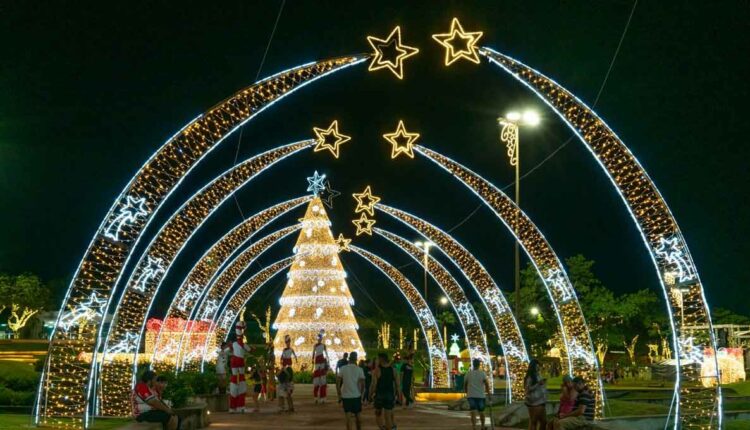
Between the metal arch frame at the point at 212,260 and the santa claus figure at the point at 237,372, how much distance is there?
26.4 feet

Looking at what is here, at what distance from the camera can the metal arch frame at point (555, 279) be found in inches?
794

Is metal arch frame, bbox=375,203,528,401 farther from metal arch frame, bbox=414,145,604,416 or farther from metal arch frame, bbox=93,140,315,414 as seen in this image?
metal arch frame, bbox=93,140,315,414

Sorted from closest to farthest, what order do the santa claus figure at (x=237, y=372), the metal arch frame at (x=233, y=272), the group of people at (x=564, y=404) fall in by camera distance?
1. the group of people at (x=564, y=404)
2. the santa claus figure at (x=237, y=372)
3. the metal arch frame at (x=233, y=272)

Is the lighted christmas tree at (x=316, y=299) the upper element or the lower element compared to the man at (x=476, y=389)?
upper

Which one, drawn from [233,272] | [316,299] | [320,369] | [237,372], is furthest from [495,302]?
[316,299]

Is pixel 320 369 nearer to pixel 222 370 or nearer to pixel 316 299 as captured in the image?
pixel 222 370

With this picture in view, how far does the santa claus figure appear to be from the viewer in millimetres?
19172

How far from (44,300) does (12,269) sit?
33.8 ft

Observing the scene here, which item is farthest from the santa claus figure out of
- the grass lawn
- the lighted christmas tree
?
the lighted christmas tree

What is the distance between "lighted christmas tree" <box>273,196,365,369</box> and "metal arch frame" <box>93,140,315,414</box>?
20.2 m

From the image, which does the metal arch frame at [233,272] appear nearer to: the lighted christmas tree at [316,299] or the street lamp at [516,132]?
the lighted christmas tree at [316,299]

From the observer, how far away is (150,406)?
12680 millimetres

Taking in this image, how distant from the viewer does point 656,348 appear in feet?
205

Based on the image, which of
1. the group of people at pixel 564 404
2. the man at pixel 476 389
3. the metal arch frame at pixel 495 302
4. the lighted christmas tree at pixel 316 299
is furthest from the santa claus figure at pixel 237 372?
the lighted christmas tree at pixel 316 299
